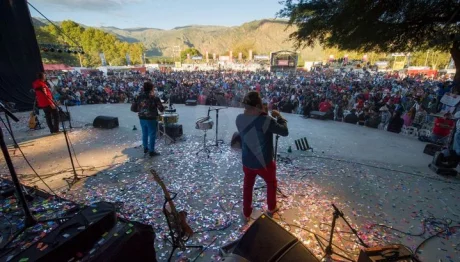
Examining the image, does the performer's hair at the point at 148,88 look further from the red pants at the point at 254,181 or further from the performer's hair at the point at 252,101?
the red pants at the point at 254,181

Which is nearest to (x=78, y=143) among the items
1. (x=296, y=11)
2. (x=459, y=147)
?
(x=296, y=11)

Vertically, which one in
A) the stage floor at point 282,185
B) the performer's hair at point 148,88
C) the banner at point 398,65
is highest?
the banner at point 398,65

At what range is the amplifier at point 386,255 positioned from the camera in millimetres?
2029

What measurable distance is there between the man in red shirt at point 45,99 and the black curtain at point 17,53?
12.3 feet

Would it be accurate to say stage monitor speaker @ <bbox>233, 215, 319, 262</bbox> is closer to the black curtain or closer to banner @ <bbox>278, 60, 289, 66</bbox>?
the black curtain

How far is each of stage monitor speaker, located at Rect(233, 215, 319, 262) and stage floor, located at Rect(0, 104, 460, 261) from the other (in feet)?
2.75

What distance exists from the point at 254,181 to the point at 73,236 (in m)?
2.14

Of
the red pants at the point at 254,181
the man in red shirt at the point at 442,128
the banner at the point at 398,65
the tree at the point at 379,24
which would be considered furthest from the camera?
the banner at the point at 398,65

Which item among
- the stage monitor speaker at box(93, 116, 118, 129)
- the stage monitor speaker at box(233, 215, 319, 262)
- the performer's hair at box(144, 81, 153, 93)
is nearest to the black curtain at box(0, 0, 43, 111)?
the stage monitor speaker at box(93, 116, 118, 129)

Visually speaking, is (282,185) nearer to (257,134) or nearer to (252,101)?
(257,134)

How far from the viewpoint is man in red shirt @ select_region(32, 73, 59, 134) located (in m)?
6.59

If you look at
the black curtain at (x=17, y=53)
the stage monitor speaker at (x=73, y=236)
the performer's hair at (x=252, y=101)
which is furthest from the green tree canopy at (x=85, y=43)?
the performer's hair at (x=252, y=101)

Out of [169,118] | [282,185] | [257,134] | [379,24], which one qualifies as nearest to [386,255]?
[257,134]

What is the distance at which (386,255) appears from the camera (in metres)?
2.07
